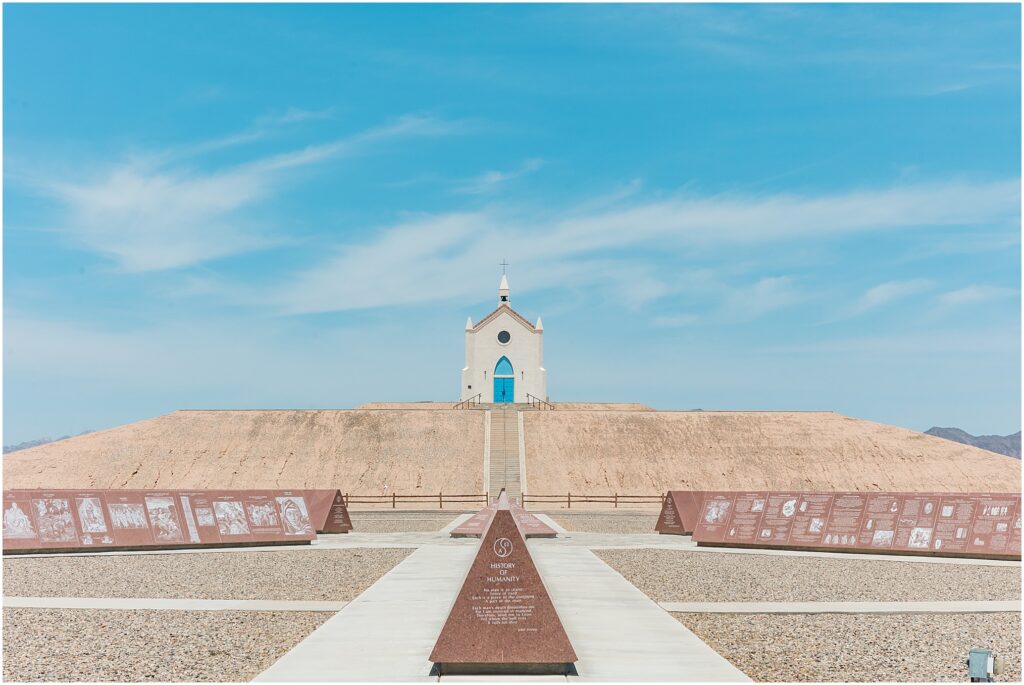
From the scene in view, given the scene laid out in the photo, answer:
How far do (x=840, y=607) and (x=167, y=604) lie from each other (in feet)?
36.8

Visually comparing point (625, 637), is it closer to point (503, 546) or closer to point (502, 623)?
point (502, 623)

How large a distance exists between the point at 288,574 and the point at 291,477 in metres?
35.3

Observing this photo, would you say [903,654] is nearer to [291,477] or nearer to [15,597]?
[15,597]

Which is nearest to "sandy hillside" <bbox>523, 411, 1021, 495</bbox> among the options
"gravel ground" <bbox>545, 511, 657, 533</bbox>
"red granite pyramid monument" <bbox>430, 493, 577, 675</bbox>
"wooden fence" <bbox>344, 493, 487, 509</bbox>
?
"wooden fence" <bbox>344, 493, 487, 509</bbox>

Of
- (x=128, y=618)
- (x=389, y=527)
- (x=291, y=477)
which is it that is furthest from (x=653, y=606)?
(x=291, y=477)

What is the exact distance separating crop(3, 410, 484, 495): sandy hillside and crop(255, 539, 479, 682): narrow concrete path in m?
34.9

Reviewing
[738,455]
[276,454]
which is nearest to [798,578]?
[738,455]

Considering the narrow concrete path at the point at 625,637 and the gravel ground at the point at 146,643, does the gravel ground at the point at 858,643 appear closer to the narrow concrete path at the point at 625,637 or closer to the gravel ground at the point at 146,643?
the narrow concrete path at the point at 625,637

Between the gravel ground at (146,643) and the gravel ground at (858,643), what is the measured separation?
5832mm

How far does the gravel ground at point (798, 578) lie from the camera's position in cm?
1720

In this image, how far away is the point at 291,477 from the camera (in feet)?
178

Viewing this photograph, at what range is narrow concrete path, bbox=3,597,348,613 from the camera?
50.1ft

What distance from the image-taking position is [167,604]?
15.8 m

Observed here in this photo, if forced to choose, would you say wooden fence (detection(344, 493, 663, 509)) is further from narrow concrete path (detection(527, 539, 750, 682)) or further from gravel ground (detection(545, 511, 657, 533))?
narrow concrete path (detection(527, 539, 750, 682))
